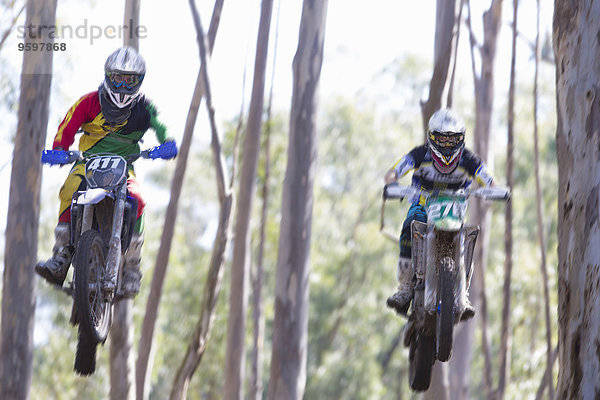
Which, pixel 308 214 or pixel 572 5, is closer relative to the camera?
pixel 572 5

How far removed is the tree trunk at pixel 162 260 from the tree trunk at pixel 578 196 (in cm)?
894

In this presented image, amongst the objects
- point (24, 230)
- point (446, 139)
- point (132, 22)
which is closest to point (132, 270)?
point (446, 139)

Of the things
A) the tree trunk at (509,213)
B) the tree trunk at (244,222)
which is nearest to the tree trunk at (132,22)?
the tree trunk at (244,222)

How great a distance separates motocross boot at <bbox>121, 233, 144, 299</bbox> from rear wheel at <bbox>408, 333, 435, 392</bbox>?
96.7 inches

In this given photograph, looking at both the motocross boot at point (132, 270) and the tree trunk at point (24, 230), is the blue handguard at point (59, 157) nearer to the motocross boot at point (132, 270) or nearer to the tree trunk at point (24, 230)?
the motocross boot at point (132, 270)

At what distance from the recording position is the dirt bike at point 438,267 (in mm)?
8414

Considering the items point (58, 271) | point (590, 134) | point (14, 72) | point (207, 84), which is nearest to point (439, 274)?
point (590, 134)

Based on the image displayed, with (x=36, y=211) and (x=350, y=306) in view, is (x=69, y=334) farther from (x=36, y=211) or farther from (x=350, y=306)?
(x=36, y=211)

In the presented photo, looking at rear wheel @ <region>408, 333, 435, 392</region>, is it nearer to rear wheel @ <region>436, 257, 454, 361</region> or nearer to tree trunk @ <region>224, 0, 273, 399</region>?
rear wheel @ <region>436, 257, 454, 361</region>

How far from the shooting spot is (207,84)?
15.4 m

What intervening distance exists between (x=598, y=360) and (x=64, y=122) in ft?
16.5

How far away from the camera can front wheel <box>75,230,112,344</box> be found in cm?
825

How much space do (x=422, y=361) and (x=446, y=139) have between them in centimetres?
191

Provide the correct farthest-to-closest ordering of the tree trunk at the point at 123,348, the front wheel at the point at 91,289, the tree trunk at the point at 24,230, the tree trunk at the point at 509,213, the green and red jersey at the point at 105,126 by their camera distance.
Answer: the tree trunk at the point at 509,213
the tree trunk at the point at 24,230
the tree trunk at the point at 123,348
the green and red jersey at the point at 105,126
the front wheel at the point at 91,289
